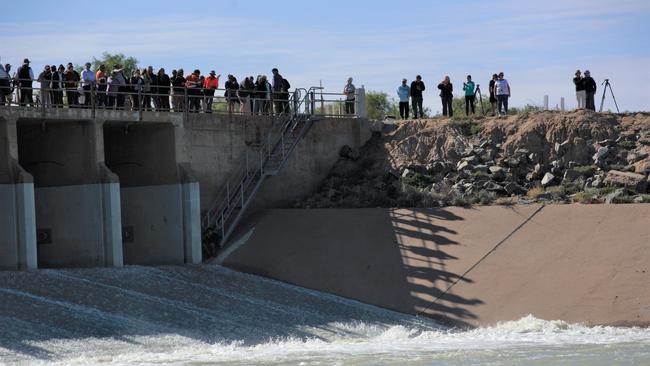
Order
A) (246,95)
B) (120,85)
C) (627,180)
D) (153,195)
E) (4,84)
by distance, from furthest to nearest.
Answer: (246,95) < (153,195) < (627,180) < (120,85) < (4,84)

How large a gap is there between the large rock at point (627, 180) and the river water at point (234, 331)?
24.3 ft

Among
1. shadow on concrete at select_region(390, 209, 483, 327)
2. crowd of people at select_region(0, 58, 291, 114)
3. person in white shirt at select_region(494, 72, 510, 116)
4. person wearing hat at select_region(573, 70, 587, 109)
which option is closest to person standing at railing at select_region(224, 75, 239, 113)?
crowd of people at select_region(0, 58, 291, 114)

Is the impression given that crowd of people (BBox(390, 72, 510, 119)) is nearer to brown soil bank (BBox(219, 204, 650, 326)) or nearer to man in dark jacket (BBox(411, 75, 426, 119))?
man in dark jacket (BBox(411, 75, 426, 119))

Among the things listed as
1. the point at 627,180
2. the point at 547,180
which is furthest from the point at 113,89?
the point at 627,180

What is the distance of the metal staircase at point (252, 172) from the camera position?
36750 millimetres

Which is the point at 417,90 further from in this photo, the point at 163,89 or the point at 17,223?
the point at 17,223

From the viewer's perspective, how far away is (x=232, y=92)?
128 ft

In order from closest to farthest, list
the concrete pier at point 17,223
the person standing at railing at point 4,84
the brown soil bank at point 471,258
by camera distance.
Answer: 1. the brown soil bank at point 471,258
2. the concrete pier at point 17,223
3. the person standing at railing at point 4,84

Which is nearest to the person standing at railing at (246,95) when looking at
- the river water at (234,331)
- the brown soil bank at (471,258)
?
the brown soil bank at (471,258)

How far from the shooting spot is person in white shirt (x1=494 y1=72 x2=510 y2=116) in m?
40.9

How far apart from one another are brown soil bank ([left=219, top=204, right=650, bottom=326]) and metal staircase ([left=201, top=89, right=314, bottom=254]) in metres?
0.71

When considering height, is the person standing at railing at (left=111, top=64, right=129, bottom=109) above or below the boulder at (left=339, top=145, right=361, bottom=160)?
above

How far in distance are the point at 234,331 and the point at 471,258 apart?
707cm

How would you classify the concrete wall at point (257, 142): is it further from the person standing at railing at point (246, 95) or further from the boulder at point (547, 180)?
the boulder at point (547, 180)
